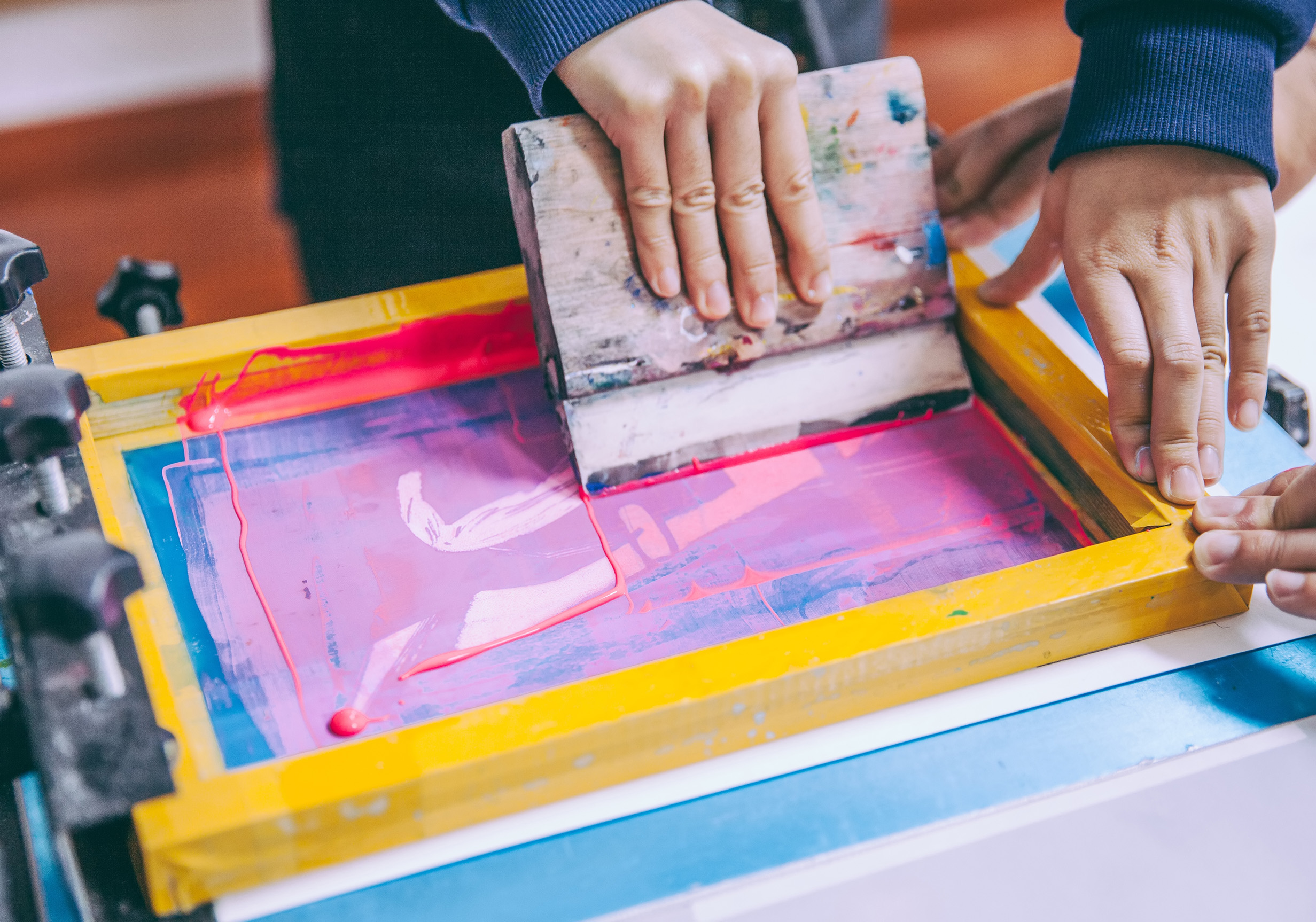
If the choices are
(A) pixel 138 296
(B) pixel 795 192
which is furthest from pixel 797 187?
(A) pixel 138 296

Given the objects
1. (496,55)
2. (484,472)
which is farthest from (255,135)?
(484,472)

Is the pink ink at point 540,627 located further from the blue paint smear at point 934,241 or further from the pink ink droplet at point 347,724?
the blue paint smear at point 934,241

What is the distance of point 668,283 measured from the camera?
85cm

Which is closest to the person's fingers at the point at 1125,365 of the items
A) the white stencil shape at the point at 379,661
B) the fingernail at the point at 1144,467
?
the fingernail at the point at 1144,467

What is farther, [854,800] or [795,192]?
[795,192]

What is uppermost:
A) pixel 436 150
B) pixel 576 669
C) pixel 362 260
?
pixel 436 150

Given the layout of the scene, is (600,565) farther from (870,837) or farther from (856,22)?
(856,22)

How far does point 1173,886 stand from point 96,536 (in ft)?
2.25

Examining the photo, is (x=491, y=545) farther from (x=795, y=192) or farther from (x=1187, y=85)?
(x=1187, y=85)

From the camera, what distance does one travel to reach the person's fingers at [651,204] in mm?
805

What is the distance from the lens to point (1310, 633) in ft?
2.55

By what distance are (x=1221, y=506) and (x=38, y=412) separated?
2.70 ft

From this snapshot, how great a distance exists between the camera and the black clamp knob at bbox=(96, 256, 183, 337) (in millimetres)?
1024

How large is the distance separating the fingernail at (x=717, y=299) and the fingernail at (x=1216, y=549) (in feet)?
1.35
